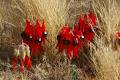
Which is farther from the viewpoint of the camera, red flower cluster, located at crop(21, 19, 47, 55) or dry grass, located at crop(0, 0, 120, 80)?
red flower cluster, located at crop(21, 19, 47, 55)

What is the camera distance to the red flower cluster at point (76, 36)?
3264mm

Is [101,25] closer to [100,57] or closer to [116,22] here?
[116,22]

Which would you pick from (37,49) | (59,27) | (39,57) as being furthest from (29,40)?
(59,27)

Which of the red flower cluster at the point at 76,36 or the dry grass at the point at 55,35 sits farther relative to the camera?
the red flower cluster at the point at 76,36

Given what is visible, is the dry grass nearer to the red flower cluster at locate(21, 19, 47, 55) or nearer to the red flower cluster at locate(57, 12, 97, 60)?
the red flower cluster at locate(57, 12, 97, 60)

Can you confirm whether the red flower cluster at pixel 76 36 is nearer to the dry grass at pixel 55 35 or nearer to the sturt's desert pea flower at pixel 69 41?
the sturt's desert pea flower at pixel 69 41

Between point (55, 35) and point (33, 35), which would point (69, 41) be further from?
point (55, 35)

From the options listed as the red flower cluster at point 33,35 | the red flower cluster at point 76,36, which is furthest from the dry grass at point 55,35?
the red flower cluster at point 33,35

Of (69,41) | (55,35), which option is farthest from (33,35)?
(55,35)

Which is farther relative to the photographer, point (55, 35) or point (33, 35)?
point (55, 35)

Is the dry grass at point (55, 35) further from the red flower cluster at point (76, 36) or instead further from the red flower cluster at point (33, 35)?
the red flower cluster at point (33, 35)

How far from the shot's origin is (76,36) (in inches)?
130

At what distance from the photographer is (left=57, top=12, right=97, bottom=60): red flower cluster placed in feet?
10.7

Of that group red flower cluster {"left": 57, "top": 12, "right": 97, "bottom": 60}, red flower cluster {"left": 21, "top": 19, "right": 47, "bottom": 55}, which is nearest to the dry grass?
red flower cluster {"left": 57, "top": 12, "right": 97, "bottom": 60}
